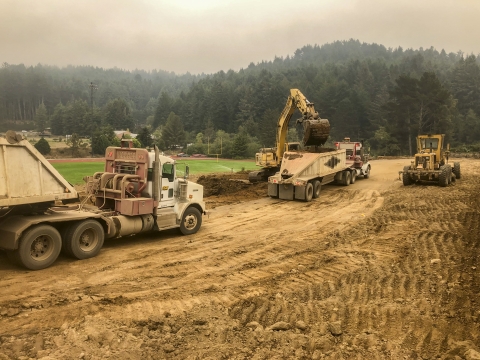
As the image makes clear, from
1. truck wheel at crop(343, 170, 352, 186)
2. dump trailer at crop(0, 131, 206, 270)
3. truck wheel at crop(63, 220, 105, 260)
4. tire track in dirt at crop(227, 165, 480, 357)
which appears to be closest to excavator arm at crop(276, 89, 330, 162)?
truck wheel at crop(343, 170, 352, 186)

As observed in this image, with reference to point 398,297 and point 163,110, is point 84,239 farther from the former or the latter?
point 163,110

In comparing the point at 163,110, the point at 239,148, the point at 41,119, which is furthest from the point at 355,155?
the point at 163,110

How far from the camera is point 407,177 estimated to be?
23.3m

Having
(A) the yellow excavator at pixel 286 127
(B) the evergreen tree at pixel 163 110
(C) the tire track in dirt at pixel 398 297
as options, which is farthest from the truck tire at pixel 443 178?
(B) the evergreen tree at pixel 163 110

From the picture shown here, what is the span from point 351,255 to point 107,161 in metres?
7.41

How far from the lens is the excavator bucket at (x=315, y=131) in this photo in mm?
21703

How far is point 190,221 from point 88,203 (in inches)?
124

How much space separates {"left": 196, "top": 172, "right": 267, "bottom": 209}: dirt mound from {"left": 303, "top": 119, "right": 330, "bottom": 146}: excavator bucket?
3.64m

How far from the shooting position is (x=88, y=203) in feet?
41.0

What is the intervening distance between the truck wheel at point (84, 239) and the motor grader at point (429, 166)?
60.9 ft

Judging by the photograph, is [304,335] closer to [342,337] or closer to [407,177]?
[342,337]

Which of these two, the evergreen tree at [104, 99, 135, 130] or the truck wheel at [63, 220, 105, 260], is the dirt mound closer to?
the truck wheel at [63, 220, 105, 260]

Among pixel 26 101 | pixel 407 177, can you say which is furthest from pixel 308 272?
pixel 26 101

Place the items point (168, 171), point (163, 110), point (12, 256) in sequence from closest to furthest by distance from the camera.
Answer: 1. point (12, 256)
2. point (168, 171)
3. point (163, 110)
